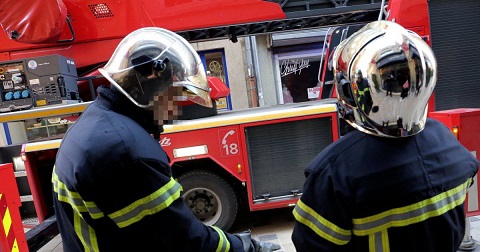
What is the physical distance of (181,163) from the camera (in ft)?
14.7

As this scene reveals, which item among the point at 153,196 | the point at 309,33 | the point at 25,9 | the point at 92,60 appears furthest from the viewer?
the point at 309,33

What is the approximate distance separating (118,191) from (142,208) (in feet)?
0.37

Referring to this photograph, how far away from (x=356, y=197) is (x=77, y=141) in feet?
3.57

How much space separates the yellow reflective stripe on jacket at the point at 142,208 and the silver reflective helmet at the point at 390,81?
82 cm

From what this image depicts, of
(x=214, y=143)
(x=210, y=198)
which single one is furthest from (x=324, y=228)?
(x=210, y=198)

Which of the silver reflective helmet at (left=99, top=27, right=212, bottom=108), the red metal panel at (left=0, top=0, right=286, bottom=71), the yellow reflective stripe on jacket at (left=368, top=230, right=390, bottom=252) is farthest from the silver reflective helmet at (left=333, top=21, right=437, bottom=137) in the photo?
the red metal panel at (left=0, top=0, right=286, bottom=71)

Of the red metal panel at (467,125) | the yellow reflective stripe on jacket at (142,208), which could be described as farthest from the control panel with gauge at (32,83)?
the red metal panel at (467,125)

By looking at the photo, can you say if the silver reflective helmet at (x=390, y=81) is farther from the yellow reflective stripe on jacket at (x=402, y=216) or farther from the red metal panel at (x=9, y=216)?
the red metal panel at (x=9, y=216)

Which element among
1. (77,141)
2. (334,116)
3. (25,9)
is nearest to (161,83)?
(77,141)

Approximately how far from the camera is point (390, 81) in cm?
121

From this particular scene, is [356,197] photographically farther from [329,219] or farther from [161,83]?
[161,83]

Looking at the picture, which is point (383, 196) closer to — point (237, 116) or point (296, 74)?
point (237, 116)

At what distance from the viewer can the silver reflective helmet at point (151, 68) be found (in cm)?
151

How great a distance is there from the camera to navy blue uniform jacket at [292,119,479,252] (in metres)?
1.23
